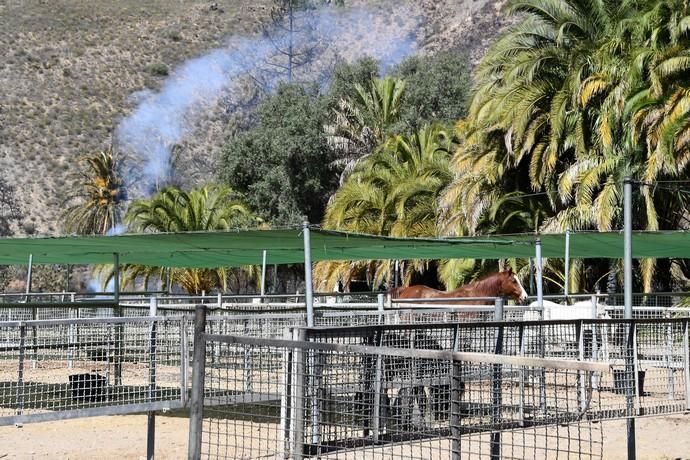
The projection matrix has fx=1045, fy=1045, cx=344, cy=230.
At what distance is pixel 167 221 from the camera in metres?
42.2

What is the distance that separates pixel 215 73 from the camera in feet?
308

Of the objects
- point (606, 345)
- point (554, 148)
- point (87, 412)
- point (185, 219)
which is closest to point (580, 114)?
point (554, 148)

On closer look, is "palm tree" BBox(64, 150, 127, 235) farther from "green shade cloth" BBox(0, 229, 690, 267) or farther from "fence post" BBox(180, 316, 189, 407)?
"fence post" BBox(180, 316, 189, 407)

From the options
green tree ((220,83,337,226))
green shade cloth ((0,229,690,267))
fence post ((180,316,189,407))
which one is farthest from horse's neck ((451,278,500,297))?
green tree ((220,83,337,226))

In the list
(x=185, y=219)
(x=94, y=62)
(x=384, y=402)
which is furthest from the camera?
(x=94, y=62)

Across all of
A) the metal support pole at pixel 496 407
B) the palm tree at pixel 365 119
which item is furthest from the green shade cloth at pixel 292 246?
the palm tree at pixel 365 119

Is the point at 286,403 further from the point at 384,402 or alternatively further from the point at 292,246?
the point at 292,246

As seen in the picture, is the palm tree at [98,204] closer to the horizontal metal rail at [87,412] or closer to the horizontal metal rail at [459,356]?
the horizontal metal rail at [87,412]

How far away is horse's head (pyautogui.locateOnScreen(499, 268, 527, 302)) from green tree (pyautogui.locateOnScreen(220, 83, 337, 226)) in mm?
30705

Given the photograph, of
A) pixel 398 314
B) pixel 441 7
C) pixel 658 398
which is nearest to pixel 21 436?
pixel 398 314

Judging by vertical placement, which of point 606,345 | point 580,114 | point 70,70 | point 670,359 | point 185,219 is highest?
point 70,70

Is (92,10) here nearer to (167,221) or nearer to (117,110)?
(117,110)

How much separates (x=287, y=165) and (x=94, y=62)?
117 ft

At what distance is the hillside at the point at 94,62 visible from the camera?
230ft
